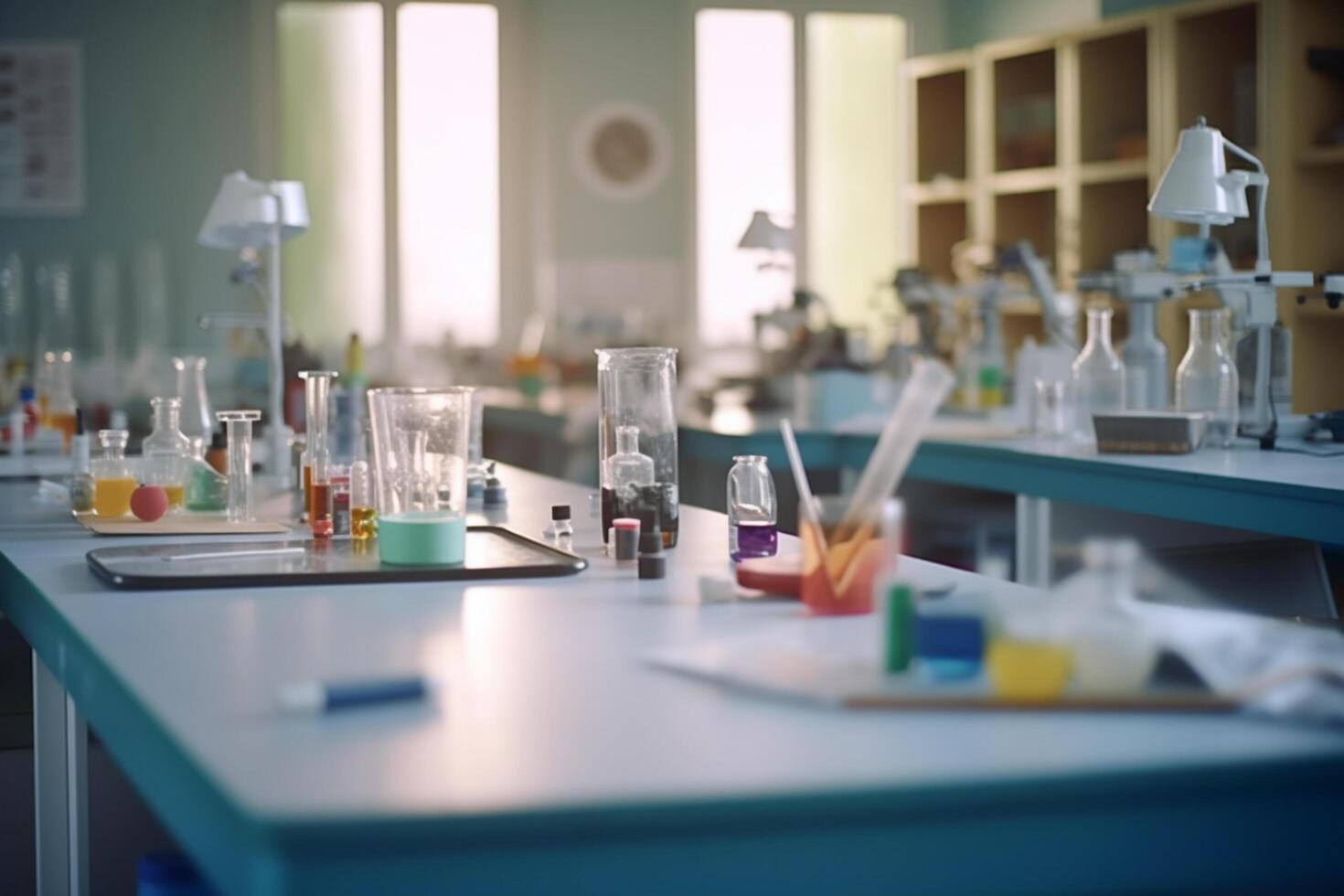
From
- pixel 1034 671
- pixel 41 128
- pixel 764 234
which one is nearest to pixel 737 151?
pixel 41 128

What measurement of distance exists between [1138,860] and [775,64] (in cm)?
689

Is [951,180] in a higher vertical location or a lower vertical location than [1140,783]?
higher

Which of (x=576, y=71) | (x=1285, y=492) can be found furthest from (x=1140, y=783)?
(x=576, y=71)

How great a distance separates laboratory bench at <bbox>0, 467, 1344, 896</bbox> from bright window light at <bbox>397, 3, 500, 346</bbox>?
Result: 5998 mm

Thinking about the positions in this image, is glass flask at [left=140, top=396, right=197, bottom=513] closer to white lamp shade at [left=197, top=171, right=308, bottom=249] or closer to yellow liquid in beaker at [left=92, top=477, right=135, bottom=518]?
yellow liquid in beaker at [left=92, top=477, right=135, bottom=518]

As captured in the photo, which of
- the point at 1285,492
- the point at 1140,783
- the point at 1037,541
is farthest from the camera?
the point at 1037,541

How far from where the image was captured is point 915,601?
116 centimetres

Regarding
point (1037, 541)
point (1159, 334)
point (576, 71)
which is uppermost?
point (576, 71)

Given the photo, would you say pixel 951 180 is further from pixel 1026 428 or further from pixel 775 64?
pixel 1026 428

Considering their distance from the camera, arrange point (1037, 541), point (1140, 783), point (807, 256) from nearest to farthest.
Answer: point (1140, 783), point (1037, 541), point (807, 256)

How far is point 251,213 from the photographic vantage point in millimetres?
3082

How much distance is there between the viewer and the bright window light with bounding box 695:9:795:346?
7.42 metres

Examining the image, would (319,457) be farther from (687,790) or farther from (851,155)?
(851,155)

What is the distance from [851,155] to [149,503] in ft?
19.4
